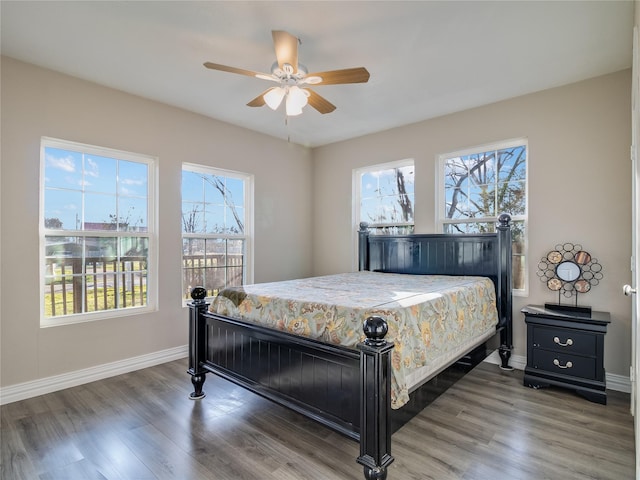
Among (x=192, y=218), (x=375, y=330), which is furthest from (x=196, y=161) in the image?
(x=375, y=330)

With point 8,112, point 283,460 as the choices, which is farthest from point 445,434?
point 8,112

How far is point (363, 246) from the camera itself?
14.5 ft

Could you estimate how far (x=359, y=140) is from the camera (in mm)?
4758

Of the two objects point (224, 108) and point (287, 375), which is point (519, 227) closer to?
point (287, 375)

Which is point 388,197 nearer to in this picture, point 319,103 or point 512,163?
point 512,163

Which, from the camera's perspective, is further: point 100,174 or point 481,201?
point 481,201

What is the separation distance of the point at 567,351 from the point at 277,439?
2392 millimetres

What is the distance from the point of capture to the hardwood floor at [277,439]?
188 cm

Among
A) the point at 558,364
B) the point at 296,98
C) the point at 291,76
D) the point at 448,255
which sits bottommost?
the point at 558,364

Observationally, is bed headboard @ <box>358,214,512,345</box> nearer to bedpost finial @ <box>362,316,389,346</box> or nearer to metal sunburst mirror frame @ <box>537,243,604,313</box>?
metal sunburst mirror frame @ <box>537,243,604,313</box>

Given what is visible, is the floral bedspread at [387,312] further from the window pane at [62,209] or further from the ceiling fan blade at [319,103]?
the window pane at [62,209]

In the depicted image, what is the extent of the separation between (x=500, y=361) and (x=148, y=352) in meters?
3.57

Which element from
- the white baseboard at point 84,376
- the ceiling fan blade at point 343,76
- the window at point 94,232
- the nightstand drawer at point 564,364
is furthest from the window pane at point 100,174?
the nightstand drawer at point 564,364

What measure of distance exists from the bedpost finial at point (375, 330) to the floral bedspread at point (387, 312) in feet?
0.47
